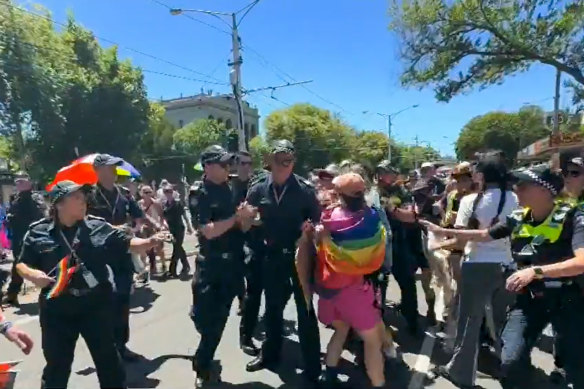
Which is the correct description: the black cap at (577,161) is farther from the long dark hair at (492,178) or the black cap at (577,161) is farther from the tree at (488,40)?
the tree at (488,40)

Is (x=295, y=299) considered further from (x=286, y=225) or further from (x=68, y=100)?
(x=68, y=100)

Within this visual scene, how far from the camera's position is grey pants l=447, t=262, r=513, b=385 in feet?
14.0

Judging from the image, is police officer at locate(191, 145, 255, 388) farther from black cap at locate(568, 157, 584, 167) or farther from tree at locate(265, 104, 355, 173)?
tree at locate(265, 104, 355, 173)

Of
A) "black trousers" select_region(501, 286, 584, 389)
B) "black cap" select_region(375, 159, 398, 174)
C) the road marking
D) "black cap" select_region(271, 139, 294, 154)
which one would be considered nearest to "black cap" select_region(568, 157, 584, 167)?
"black cap" select_region(375, 159, 398, 174)

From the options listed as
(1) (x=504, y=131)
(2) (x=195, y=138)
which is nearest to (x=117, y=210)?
(2) (x=195, y=138)

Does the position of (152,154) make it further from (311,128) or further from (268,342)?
(268,342)

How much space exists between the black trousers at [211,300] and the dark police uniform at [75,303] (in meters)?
1.00

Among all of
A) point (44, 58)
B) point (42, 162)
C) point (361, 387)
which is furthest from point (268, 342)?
point (42, 162)

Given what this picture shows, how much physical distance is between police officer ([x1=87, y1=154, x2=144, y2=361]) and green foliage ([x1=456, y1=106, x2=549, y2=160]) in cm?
4957

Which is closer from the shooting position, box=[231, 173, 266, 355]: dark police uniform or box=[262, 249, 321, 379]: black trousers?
box=[262, 249, 321, 379]: black trousers

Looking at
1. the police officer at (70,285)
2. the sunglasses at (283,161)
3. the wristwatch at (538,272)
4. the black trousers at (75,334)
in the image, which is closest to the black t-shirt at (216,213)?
the sunglasses at (283,161)

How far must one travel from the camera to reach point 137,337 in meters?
6.08

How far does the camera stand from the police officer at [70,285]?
3.24 metres

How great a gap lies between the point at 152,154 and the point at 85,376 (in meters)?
48.3
